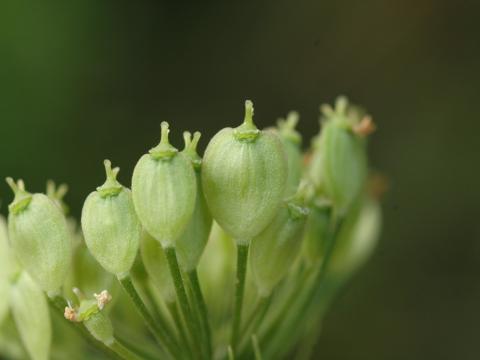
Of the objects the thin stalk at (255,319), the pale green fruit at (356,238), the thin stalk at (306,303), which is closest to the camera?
the thin stalk at (255,319)

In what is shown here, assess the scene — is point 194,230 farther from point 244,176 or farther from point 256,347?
point 256,347

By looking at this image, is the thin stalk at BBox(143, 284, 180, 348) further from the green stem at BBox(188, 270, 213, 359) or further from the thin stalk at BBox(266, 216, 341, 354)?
the thin stalk at BBox(266, 216, 341, 354)

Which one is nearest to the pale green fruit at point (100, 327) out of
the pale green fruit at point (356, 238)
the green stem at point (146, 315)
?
the green stem at point (146, 315)

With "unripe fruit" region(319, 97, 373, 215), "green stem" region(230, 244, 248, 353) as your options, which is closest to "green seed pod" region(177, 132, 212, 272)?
"green stem" region(230, 244, 248, 353)

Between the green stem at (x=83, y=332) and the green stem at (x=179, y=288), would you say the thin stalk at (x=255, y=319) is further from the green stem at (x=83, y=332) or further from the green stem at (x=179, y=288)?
the green stem at (x=83, y=332)

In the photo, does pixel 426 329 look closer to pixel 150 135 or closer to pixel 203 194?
pixel 150 135

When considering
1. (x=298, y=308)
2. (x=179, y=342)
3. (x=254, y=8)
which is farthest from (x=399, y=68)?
(x=179, y=342)
